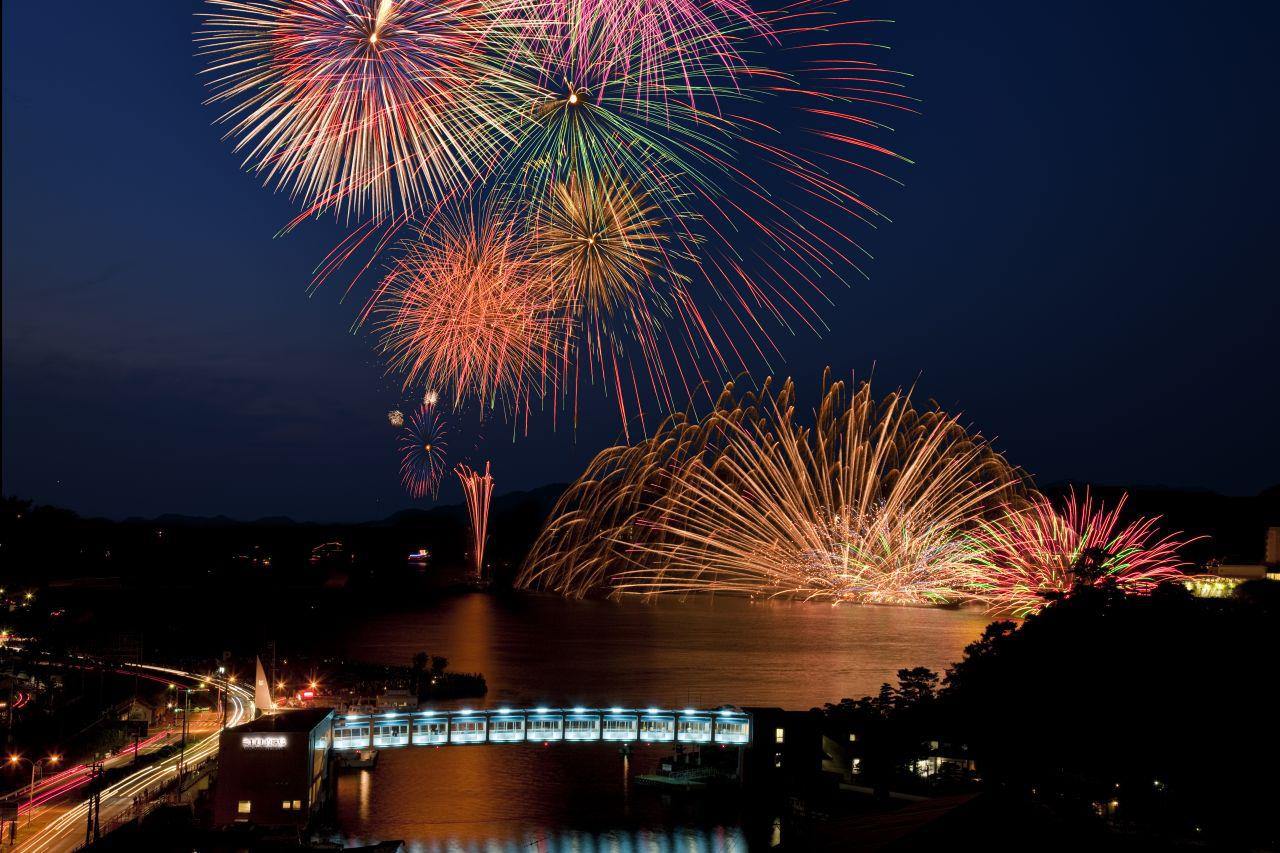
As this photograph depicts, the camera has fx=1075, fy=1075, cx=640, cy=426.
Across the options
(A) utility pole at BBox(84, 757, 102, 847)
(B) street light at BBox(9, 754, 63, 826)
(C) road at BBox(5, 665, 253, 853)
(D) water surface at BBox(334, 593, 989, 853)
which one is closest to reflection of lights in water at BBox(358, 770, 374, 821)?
(D) water surface at BBox(334, 593, 989, 853)

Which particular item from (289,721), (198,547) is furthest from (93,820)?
(198,547)

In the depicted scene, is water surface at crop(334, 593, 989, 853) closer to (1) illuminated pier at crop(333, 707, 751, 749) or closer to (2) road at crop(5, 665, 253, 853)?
(1) illuminated pier at crop(333, 707, 751, 749)

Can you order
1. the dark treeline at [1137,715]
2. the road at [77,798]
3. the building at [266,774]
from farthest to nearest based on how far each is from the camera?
the building at [266,774] → the road at [77,798] → the dark treeline at [1137,715]

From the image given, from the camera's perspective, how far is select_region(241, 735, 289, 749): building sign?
1625 cm

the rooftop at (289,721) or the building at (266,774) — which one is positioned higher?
the rooftop at (289,721)

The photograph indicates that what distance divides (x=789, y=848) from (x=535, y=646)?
31173 millimetres

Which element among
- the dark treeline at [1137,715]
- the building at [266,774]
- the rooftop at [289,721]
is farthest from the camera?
the rooftop at [289,721]

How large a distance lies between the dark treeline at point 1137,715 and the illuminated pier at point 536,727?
517cm

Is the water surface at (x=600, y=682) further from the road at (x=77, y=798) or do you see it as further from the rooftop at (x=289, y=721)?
the road at (x=77, y=798)

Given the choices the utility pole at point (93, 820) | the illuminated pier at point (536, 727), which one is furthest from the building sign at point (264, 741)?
the illuminated pier at point (536, 727)

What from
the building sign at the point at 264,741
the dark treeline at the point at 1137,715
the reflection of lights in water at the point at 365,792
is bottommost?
the reflection of lights in water at the point at 365,792

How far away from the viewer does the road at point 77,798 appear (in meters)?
14.5

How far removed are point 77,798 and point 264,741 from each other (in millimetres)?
3206

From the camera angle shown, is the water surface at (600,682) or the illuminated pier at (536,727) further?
the illuminated pier at (536,727)
